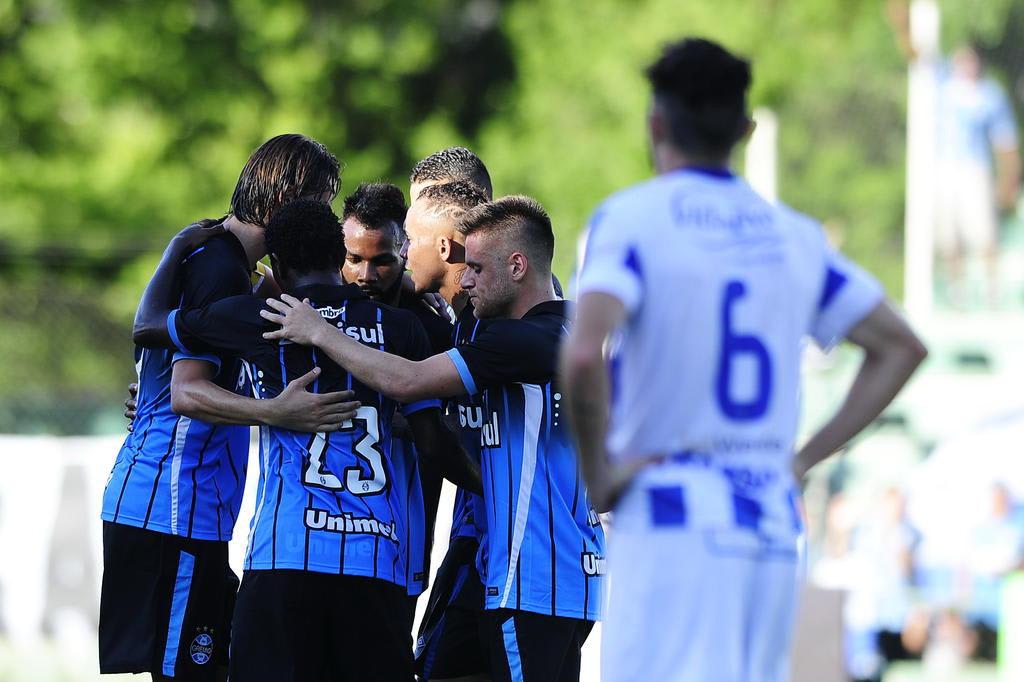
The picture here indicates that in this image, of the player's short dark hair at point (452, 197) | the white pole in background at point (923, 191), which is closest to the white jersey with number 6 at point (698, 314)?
the player's short dark hair at point (452, 197)

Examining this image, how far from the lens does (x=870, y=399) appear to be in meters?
3.57

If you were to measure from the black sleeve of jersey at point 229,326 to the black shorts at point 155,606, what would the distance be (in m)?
0.89

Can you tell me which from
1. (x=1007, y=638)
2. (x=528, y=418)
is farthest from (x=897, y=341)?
(x=1007, y=638)

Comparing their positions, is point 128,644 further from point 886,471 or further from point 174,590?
point 886,471

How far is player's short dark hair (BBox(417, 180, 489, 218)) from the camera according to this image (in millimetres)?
5219

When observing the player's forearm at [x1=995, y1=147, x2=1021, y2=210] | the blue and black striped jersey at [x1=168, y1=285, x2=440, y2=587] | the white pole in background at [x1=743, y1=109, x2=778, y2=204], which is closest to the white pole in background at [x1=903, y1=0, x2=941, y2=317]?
the player's forearm at [x1=995, y1=147, x2=1021, y2=210]

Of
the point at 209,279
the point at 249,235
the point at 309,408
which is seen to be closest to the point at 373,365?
the point at 309,408

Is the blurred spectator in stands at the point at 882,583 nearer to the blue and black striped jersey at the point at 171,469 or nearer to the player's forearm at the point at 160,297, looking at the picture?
the blue and black striped jersey at the point at 171,469

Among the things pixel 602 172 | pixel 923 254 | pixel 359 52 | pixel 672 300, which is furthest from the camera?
pixel 359 52

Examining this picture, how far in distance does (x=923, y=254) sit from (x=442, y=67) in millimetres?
12161

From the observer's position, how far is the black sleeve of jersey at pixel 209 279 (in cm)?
484

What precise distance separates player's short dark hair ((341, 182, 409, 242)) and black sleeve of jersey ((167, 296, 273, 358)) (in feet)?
2.60

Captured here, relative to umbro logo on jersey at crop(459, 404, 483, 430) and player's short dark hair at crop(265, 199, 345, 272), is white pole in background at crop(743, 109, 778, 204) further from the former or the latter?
player's short dark hair at crop(265, 199, 345, 272)

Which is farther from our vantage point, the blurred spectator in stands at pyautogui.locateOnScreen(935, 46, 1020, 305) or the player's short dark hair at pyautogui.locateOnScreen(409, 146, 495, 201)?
the blurred spectator in stands at pyautogui.locateOnScreen(935, 46, 1020, 305)
